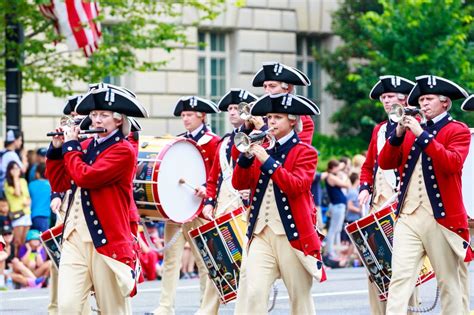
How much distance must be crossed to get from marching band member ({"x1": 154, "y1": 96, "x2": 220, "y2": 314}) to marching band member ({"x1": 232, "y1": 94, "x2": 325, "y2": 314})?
2.77 m

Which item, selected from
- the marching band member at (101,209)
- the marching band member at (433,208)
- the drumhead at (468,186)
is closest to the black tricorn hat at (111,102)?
the marching band member at (101,209)

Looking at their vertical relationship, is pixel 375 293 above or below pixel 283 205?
below

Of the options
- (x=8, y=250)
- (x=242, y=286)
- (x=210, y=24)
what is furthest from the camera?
(x=210, y=24)

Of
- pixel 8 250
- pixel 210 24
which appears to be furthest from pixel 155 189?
pixel 210 24

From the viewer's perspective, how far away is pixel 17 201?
17.2m

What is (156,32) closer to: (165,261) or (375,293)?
(165,261)

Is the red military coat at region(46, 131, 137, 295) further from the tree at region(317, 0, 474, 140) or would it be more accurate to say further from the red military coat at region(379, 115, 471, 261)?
the tree at region(317, 0, 474, 140)

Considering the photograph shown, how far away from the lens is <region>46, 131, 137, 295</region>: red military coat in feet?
31.2

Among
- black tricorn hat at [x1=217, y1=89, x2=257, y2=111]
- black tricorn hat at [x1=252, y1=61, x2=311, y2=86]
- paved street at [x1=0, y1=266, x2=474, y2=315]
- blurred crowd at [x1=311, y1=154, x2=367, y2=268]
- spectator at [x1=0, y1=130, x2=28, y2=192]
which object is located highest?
black tricorn hat at [x1=252, y1=61, x2=311, y2=86]

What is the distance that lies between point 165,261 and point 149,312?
562 mm

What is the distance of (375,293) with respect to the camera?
11531 millimetres

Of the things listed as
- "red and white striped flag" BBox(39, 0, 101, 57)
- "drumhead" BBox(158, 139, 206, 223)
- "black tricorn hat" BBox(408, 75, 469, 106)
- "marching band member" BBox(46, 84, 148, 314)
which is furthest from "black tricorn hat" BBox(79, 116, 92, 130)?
"red and white striped flag" BBox(39, 0, 101, 57)

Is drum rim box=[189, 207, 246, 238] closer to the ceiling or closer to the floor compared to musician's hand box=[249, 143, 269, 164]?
closer to the floor

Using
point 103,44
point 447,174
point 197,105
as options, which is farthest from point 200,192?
point 103,44
